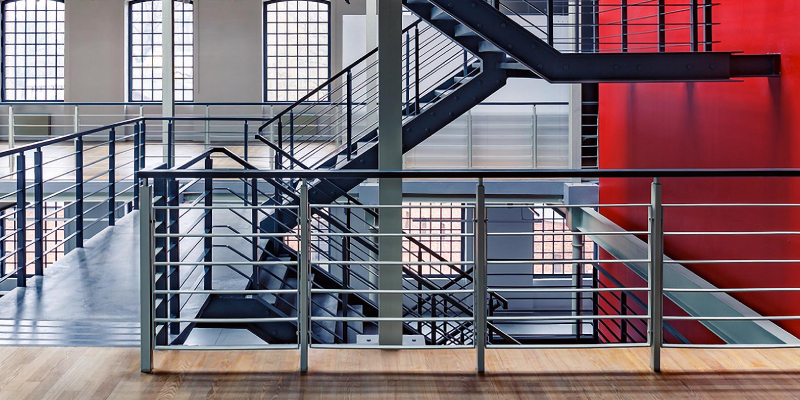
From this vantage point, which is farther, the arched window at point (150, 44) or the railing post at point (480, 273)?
the arched window at point (150, 44)

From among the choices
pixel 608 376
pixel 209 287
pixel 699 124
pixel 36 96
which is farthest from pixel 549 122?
pixel 36 96

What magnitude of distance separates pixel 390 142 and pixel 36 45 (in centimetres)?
992

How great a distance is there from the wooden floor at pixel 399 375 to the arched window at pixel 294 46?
336 inches

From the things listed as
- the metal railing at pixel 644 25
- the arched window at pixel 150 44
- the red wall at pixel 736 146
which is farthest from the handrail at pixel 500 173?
the arched window at pixel 150 44

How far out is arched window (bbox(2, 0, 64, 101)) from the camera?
10828mm

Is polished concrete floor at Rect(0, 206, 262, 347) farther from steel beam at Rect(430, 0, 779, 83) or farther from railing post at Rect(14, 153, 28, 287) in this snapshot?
steel beam at Rect(430, 0, 779, 83)

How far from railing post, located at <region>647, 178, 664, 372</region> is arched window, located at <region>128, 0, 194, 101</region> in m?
9.34

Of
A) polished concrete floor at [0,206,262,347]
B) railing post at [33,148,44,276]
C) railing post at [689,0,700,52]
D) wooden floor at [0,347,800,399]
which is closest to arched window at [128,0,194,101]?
polished concrete floor at [0,206,262,347]

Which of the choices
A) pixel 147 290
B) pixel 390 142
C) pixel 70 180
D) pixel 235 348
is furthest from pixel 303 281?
pixel 70 180

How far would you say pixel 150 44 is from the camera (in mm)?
10773

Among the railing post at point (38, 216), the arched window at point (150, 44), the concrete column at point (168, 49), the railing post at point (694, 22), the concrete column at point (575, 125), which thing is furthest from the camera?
the arched window at point (150, 44)

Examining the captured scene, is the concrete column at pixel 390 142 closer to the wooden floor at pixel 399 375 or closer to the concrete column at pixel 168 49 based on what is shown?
the wooden floor at pixel 399 375

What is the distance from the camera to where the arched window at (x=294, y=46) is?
35.3ft

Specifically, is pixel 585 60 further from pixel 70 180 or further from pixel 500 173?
pixel 70 180
